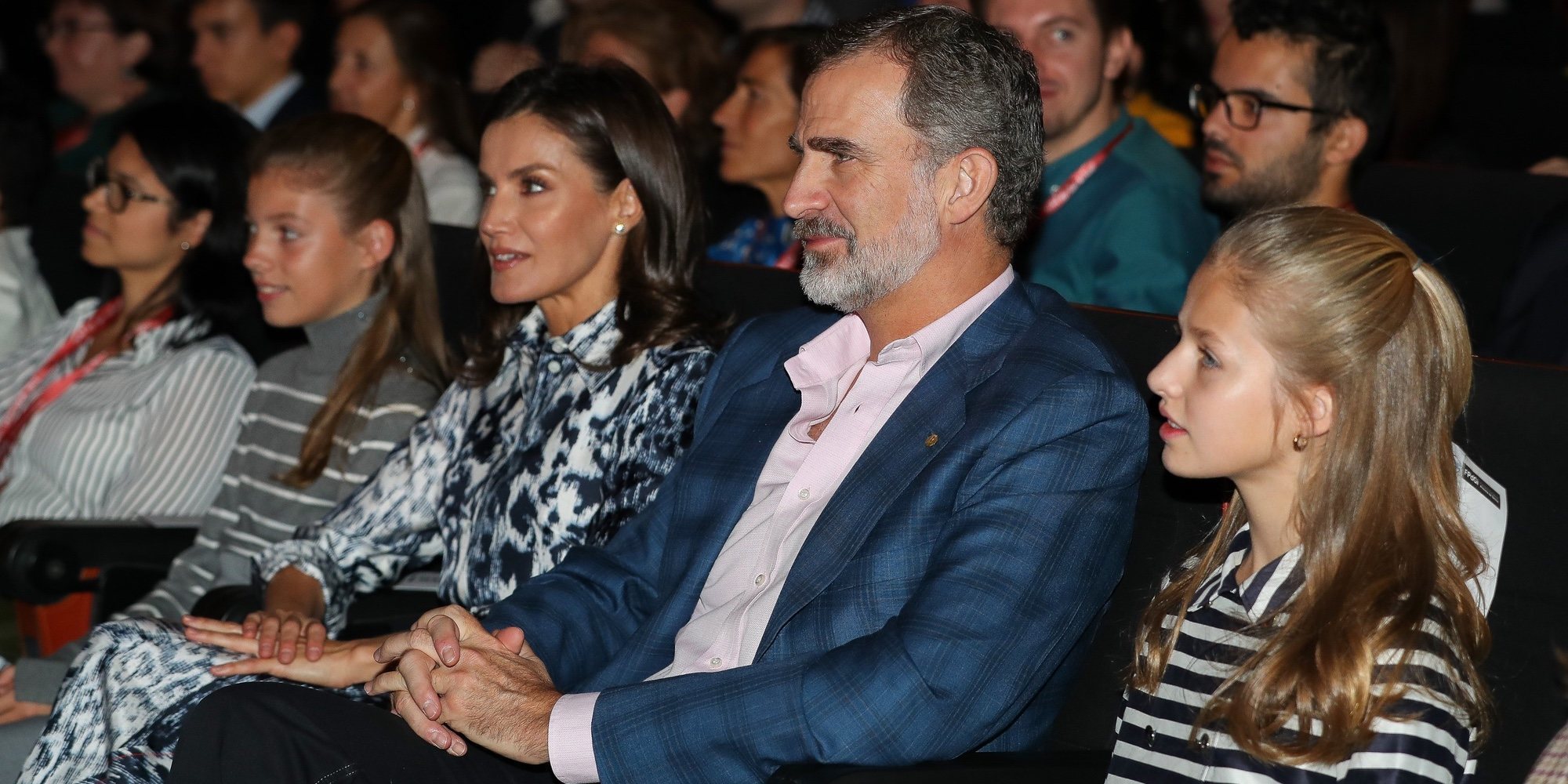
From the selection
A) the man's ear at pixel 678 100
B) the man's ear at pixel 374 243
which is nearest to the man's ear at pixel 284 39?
the man's ear at pixel 678 100

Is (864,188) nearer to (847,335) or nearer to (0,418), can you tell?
(847,335)

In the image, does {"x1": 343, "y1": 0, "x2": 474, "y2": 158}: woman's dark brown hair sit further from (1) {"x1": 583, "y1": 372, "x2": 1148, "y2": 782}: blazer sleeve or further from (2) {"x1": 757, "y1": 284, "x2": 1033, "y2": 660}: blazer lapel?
(1) {"x1": 583, "y1": 372, "x2": 1148, "y2": 782}: blazer sleeve

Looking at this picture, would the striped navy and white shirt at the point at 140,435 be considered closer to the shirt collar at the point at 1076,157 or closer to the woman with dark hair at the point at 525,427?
the woman with dark hair at the point at 525,427

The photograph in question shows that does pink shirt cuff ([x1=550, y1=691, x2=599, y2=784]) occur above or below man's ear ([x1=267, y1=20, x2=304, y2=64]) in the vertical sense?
above

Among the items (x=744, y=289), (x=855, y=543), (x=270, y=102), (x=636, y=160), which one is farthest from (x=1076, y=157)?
(x=270, y=102)

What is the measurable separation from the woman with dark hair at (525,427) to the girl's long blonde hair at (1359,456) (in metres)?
0.91

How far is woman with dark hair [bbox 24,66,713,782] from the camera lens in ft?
6.65

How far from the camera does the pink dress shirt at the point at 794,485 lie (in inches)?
69.2

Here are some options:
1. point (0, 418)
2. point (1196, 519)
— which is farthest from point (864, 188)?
point (0, 418)

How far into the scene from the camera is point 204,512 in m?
2.76

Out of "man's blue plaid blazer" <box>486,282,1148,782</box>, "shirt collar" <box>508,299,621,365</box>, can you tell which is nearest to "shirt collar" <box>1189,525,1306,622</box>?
"man's blue plaid blazer" <box>486,282,1148,782</box>

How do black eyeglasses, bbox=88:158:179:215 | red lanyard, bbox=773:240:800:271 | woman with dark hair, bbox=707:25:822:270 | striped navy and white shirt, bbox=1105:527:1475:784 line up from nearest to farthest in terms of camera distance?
striped navy and white shirt, bbox=1105:527:1475:784
black eyeglasses, bbox=88:158:179:215
red lanyard, bbox=773:240:800:271
woman with dark hair, bbox=707:25:822:270

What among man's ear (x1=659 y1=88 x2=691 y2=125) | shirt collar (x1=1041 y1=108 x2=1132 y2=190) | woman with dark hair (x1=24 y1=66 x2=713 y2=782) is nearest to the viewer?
woman with dark hair (x1=24 y1=66 x2=713 y2=782)

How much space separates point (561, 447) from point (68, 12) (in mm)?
4462
